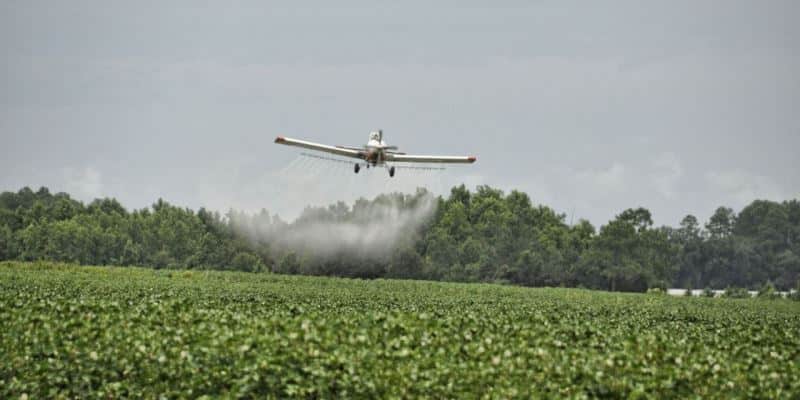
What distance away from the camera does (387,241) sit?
398 ft

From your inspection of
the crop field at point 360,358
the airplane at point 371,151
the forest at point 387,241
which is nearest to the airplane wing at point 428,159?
the airplane at point 371,151

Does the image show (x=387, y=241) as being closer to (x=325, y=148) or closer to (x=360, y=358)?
(x=325, y=148)

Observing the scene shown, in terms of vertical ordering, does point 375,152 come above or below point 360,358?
above

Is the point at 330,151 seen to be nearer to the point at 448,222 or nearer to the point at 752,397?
the point at 752,397

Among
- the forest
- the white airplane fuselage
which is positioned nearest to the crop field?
the white airplane fuselage

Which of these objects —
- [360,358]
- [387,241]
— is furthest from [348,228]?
[360,358]

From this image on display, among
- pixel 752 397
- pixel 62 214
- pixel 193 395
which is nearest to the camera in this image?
pixel 752 397

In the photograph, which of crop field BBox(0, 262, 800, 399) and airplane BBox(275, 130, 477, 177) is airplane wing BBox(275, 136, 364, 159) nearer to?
airplane BBox(275, 130, 477, 177)

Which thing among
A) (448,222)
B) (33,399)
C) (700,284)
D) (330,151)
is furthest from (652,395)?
(700,284)

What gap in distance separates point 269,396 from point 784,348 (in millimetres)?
10541

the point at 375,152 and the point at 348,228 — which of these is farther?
the point at 348,228

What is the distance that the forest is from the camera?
118562 mm

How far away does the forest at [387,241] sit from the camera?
11856 cm

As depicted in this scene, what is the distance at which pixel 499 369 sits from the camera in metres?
19.0
